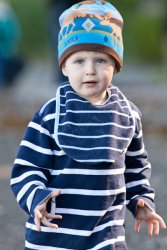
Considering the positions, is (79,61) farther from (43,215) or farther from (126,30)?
(126,30)

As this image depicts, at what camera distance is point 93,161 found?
3.58 metres

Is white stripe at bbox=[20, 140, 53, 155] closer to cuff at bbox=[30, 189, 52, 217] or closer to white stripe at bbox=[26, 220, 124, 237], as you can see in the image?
cuff at bbox=[30, 189, 52, 217]

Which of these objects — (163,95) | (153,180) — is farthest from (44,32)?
(153,180)

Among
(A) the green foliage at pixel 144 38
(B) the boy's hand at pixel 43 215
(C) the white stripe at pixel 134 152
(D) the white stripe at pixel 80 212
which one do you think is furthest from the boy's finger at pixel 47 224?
(A) the green foliage at pixel 144 38

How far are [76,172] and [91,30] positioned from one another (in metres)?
0.60

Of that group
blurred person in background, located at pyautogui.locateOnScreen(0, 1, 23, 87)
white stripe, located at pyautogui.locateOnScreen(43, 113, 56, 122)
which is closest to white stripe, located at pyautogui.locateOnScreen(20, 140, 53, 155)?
white stripe, located at pyautogui.locateOnScreen(43, 113, 56, 122)

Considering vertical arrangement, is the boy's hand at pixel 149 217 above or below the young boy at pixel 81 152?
below

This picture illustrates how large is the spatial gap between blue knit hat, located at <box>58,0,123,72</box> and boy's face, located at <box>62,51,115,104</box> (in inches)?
1.2

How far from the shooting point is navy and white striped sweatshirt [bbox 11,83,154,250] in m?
3.61

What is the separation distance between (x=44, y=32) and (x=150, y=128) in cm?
1051

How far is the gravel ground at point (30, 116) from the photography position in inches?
213

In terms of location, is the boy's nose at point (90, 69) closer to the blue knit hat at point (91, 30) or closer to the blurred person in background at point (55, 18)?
the blue knit hat at point (91, 30)

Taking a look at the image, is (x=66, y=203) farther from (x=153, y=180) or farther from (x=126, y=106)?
(x=153, y=180)

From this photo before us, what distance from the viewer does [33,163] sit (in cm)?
366
